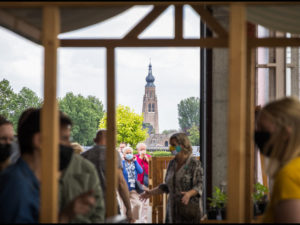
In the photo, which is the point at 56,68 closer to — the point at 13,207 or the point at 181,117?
the point at 13,207

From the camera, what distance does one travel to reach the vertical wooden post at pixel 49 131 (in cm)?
315

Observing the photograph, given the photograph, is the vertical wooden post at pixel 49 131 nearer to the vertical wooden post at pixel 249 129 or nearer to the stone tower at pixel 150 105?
the vertical wooden post at pixel 249 129

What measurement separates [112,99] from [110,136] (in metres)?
0.33

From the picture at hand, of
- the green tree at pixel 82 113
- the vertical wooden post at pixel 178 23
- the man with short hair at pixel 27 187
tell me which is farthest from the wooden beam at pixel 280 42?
the green tree at pixel 82 113

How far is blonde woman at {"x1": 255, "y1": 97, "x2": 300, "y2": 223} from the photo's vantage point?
8.78 feet

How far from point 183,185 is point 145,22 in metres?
2.13

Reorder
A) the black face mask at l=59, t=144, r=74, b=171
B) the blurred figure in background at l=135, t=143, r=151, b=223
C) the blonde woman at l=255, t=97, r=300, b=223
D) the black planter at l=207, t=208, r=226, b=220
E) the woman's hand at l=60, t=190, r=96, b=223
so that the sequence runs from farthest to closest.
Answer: the blurred figure in background at l=135, t=143, r=151, b=223 < the black planter at l=207, t=208, r=226, b=220 < the black face mask at l=59, t=144, r=74, b=171 < the woman's hand at l=60, t=190, r=96, b=223 < the blonde woman at l=255, t=97, r=300, b=223

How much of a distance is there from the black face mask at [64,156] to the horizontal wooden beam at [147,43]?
1459mm

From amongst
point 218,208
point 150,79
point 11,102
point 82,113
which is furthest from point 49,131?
point 150,79

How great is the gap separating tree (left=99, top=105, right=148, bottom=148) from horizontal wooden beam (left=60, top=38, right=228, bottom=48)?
55.9m

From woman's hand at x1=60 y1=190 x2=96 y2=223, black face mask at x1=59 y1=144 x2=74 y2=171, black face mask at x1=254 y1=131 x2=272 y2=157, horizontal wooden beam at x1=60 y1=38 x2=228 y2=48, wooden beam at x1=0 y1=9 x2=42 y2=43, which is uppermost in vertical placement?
wooden beam at x1=0 y1=9 x2=42 y2=43

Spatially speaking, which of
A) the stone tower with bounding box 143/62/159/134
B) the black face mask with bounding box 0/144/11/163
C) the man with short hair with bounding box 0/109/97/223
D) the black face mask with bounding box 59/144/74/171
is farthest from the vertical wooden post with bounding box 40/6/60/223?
the stone tower with bounding box 143/62/159/134

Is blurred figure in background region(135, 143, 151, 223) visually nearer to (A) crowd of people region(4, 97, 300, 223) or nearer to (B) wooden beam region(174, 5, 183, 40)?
(B) wooden beam region(174, 5, 183, 40)

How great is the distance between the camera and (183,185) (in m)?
6.15
